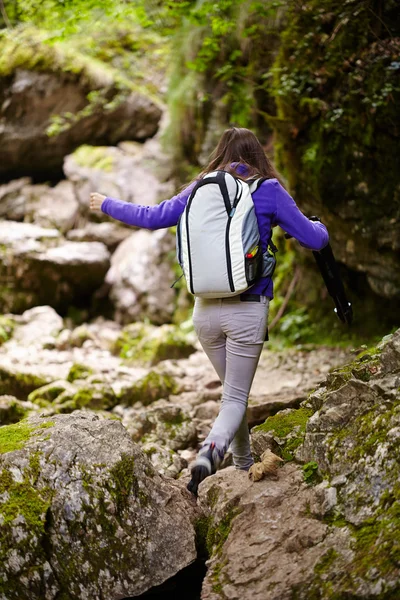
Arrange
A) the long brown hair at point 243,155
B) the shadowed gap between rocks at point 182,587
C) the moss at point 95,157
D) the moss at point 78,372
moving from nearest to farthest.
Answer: the shadowed gap between rocks at point 182,587 < the long brown hair at point 243,155 < the moss at point 78,372 < the moss at point 95,157

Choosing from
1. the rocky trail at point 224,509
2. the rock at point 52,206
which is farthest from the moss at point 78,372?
the rock at point 52,206

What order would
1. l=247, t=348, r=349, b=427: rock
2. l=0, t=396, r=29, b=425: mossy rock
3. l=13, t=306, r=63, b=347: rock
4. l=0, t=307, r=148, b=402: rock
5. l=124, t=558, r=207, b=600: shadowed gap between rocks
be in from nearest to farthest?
1. l=124, t=558, r=207, b=600: shadowed gap between rocks
2. l=0, t=396, r=29, b=425: mossy rock
3. l=247, t=348, r=349, b=427: rock
4. l=0, t=307, r=148, b=402: rock
5. l=13, t=306, r=63, b=347: rock

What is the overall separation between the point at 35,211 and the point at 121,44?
530 cm

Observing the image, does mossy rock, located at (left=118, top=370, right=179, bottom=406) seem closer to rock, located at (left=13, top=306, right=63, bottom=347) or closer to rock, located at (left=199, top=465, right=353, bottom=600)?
rock, located at (left=13, top=306, right=63, bottom=347)

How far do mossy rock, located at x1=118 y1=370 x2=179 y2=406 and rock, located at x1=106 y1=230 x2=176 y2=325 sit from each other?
4.52m

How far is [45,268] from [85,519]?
889 cm

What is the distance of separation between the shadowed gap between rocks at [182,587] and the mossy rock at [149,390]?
3.45m

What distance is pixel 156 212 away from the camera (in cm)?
309

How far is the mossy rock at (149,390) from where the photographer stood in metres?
6.21

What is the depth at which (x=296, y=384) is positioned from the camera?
616cm

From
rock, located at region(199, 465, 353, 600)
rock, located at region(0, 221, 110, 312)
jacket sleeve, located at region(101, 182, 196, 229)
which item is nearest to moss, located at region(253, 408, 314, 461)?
rock, located at region(199, 465, 353, 600)

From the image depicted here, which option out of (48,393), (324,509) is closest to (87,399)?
(48,393)

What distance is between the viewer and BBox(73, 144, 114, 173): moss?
13336mm

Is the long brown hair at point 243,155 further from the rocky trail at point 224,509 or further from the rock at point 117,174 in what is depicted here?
the rock at point 117,174
